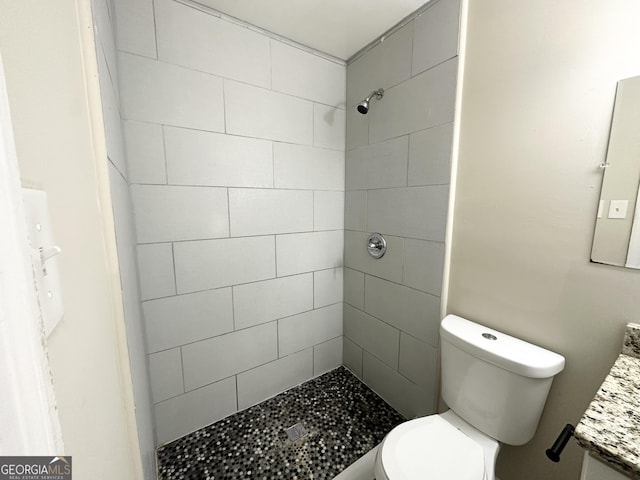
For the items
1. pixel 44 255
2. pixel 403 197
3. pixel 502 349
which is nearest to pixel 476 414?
pixel 502 349

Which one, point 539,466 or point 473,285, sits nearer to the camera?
point 539,466

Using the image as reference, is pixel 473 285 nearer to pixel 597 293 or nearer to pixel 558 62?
pixel 597 293

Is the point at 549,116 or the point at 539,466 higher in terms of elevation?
the point at 549,116

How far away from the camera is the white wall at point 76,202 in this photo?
28cm

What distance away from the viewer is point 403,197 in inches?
55.7

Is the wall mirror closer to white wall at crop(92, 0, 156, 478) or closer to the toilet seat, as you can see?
the toilet seat

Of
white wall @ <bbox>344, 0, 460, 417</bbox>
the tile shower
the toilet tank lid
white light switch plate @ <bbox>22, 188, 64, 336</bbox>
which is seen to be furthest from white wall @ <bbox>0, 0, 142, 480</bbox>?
white wall @ <bbox>344, 0, 460, 417</bbox>

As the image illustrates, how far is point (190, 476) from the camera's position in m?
1.23

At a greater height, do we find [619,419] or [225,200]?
[225,200]

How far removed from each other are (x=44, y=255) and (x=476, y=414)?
55.9 inches

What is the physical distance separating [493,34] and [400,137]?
21.0 inches

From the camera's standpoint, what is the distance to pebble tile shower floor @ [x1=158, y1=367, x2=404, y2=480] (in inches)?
49.5

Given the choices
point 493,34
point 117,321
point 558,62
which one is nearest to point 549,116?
point 558,62

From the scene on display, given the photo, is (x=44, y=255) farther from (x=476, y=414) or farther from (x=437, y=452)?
(x=476, y=414)
